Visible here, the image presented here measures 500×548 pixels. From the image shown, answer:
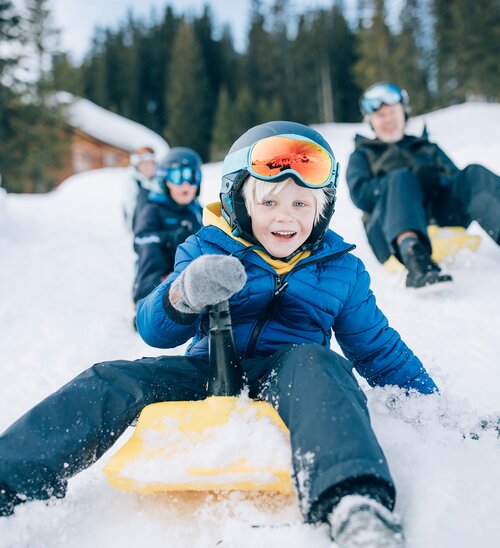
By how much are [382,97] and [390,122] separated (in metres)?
0.21

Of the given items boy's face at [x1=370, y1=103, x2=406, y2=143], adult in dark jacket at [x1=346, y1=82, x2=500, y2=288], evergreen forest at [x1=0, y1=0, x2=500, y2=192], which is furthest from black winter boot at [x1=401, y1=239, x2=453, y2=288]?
evergreen forest at [x1=0, y1=0, x2=500, y2=192]

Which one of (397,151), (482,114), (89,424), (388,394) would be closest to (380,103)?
(397,151)

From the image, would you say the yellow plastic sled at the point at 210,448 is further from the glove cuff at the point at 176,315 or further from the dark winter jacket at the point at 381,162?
the dark winter jacket at the point at 381,162

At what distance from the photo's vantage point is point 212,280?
1479 millimetres

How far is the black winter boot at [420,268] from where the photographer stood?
314cm

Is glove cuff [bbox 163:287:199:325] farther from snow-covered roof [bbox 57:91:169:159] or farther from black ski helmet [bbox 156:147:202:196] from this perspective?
snow-covered roof [bbox 57:91:169:159]

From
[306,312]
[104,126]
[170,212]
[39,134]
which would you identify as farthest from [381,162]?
[104,126]

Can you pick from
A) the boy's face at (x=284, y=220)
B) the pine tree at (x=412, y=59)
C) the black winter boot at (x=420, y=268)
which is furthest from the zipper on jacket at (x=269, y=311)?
the pine tree at (x=412, y=59)

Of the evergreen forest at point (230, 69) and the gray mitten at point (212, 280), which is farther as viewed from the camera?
the evergreen forest at point (230, 69)

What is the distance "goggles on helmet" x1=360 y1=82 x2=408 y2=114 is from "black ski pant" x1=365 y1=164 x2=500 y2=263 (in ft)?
2.13

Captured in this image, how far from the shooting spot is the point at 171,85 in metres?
36.1

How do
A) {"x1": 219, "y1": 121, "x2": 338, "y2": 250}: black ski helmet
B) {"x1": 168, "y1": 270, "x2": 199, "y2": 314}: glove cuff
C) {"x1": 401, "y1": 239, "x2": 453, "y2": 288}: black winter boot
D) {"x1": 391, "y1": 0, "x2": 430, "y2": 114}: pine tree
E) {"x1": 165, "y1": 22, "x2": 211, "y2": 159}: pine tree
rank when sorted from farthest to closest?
{"x1": 165, "y1": 22, "x2": 211, "y2": 159}: pine tree < {"x1": 391, "y1": 0, "x2": 430, "y2": 114}: pine tree < {"x1": 401, "y1": 239, "x2": 453, "y2": 288}: black winter boot < {"x1": 219, "y1": 121, "x2": 338, "y2": 250}: black ski helmet < {"x1": 168, "y1": 270, "x2": 199, "y2": 314}: glove cuff

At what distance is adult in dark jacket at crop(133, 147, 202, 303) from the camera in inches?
161

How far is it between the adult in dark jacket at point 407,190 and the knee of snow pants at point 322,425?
1922 millimetres
